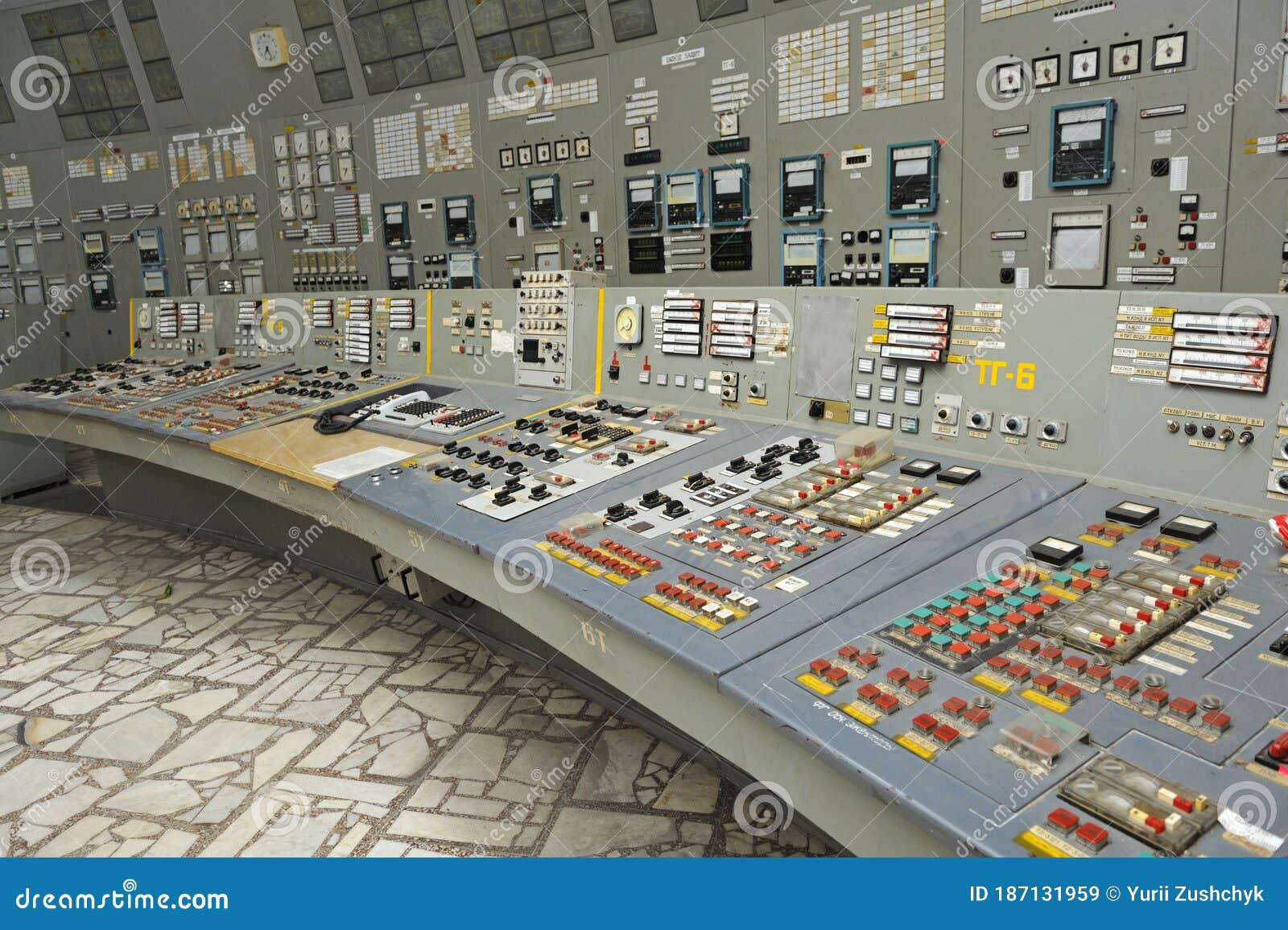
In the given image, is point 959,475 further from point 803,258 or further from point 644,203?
point 644,203

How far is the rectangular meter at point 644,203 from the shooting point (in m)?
5.12

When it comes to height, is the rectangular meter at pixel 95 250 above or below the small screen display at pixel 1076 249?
above

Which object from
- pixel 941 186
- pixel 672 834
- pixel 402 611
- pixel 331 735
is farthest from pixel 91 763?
pixel 941 186

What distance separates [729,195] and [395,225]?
2720mm

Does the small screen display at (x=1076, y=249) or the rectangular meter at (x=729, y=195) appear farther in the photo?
the rectangular meter at (x=729, y=195)

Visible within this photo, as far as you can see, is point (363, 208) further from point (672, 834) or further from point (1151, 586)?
point (1151, 586)

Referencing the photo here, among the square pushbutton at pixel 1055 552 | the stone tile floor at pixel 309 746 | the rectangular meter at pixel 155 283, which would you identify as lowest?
the stone tile floor at pixel 309 746

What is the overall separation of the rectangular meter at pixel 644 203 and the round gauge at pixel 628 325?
202cm

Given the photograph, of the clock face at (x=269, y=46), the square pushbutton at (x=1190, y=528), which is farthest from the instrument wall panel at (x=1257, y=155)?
the clock face at (x=269, y=46)

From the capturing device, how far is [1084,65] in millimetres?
3709

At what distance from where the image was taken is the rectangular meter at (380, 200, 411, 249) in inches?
245

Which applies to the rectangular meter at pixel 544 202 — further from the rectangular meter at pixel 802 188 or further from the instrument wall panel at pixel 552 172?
the rectangular meter at pixel 802 188

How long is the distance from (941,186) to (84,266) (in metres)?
7.36

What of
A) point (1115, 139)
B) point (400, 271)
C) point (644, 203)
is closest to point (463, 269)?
point (400, 271)
